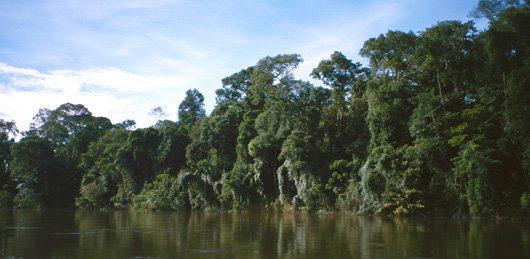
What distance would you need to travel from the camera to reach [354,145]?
1084 inches

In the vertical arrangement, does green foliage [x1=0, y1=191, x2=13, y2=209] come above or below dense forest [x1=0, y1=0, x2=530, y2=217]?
below

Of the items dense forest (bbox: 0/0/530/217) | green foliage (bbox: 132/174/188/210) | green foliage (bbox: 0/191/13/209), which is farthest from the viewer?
green foliage (bbox: 0/191/13/209)

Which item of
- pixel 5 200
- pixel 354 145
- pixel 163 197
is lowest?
pixel 5 200

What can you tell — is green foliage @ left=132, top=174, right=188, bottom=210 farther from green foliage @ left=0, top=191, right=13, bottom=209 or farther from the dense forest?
green foliage @ left=0, top=191, right=13, bottom=209

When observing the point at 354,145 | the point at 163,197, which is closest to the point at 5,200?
the point at 163,197

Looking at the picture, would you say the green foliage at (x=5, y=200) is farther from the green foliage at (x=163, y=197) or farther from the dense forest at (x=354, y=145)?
the green foliage at (x=163, y=197)

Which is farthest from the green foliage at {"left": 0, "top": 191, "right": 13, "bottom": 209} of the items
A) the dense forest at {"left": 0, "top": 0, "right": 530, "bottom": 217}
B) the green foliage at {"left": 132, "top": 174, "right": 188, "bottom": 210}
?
the green foliage at {"left": 132, "top": 174, "right": 188, "bottom": 210}

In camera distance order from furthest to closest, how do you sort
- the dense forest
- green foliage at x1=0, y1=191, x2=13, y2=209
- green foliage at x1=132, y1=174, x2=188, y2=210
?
green foliage at x1=0, y1=191, x2=13, y2=209 < green foliage at x1=132, y1=174, x2=188, y2=210 < the dense forest

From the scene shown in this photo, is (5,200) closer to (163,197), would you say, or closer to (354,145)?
(163,197)

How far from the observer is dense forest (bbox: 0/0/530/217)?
2019 cm

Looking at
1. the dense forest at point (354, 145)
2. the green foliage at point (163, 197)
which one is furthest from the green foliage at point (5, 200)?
the green foliage at point (163, 197)

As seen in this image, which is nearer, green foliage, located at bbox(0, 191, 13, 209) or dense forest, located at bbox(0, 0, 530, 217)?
dense forest, located at bbox(0, 0, 530, 217)

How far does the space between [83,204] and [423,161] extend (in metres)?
40.0

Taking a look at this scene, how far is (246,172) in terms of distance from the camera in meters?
35.1
